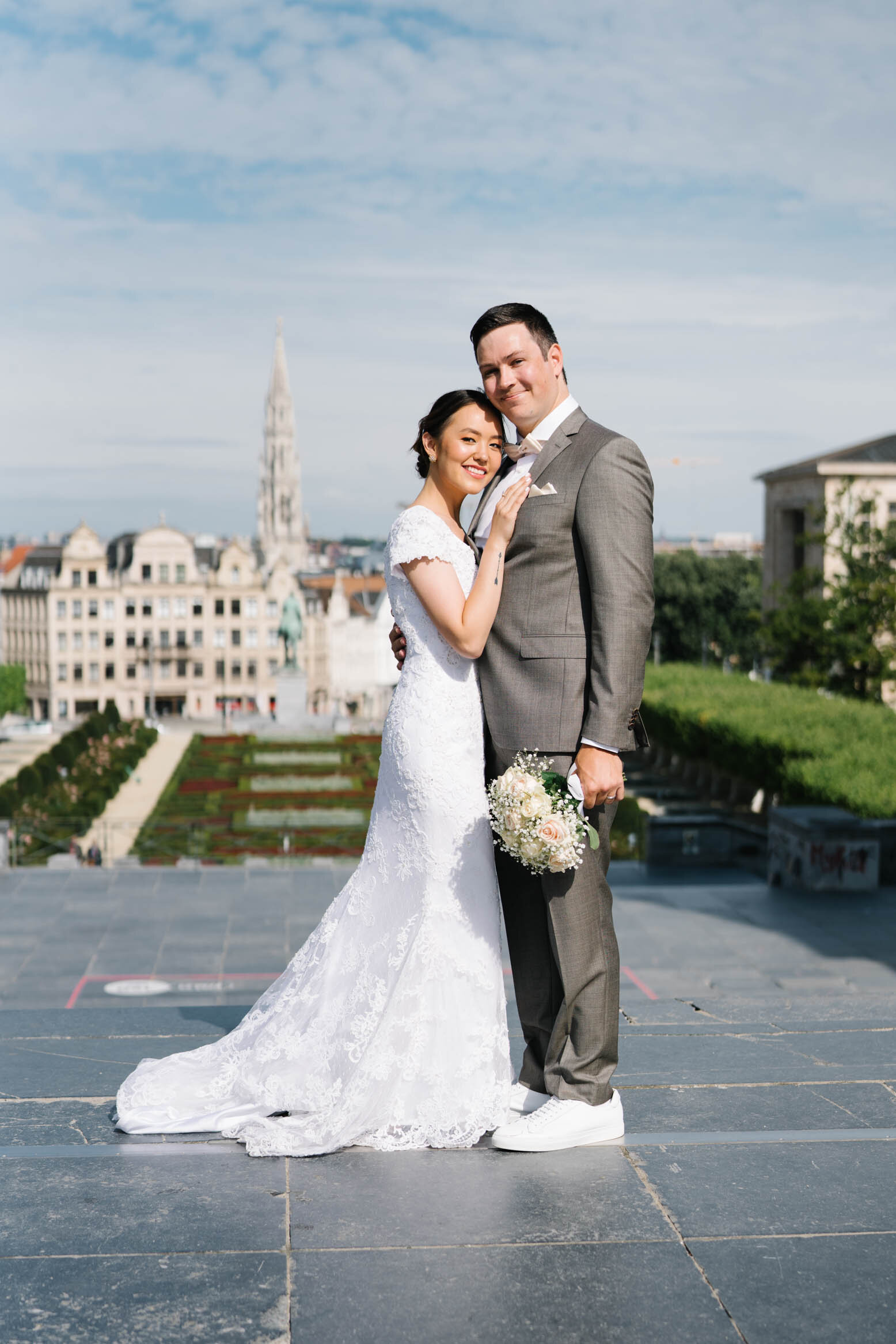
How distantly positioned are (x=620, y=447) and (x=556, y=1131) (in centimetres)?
212

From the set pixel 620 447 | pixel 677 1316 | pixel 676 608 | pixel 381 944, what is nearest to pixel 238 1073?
pixel 381 944

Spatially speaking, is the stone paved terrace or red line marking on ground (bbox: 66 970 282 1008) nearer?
the stone paved terrace

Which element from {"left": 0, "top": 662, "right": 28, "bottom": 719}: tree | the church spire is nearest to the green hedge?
{"left": 0, "top": 662, "right": 28, "bottom": 719}: tree

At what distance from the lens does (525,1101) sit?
4285 millimetres

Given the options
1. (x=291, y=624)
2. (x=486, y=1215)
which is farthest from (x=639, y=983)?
(x=291, y=624)

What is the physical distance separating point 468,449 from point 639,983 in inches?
318

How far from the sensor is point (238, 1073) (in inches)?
172

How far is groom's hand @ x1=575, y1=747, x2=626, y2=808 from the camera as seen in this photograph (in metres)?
3.99

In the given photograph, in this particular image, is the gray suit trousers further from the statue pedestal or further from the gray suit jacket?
the statue pedestal

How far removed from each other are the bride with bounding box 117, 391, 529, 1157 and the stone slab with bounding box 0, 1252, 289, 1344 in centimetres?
90

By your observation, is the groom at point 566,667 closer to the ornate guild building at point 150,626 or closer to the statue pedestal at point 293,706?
the statue pedestal at point 293,706

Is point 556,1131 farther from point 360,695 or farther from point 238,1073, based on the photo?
point 360,695

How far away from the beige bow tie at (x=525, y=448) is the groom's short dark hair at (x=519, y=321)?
27cm

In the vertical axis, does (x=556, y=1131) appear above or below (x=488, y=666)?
below
